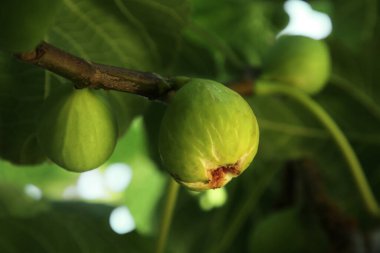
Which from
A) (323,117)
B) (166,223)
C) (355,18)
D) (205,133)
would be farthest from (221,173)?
(355,18)

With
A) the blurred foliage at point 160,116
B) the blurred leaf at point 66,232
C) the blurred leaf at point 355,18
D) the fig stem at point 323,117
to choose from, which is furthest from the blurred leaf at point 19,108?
the blurred leaf at point 355,18

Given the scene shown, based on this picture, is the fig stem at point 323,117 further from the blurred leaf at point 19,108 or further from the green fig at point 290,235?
the blurred leaf at point 19,108

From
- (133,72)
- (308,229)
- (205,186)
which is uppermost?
(133,72)

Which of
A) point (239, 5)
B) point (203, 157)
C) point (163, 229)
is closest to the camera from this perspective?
point (203, 157)

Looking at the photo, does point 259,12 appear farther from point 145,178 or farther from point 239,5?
point 145,178

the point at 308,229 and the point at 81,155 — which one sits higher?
the point at 81,155

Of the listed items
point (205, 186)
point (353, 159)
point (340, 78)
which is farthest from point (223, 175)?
point (340, 78)
